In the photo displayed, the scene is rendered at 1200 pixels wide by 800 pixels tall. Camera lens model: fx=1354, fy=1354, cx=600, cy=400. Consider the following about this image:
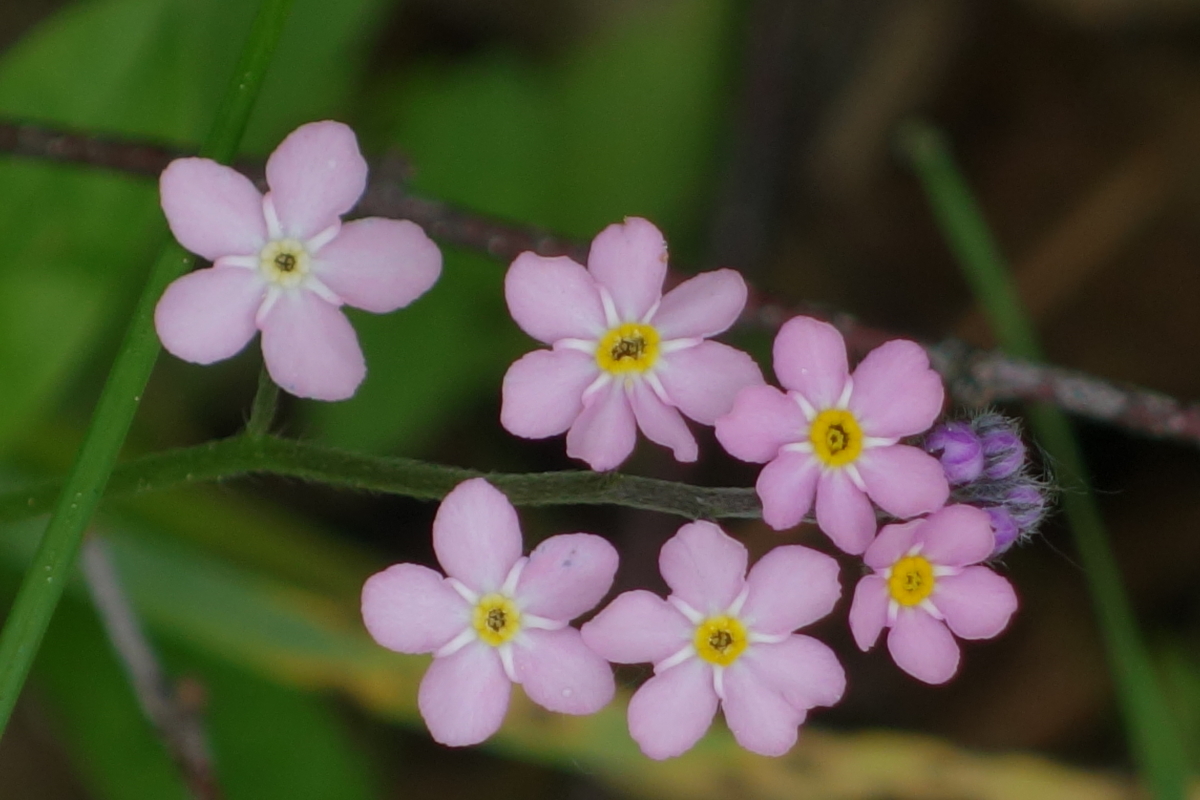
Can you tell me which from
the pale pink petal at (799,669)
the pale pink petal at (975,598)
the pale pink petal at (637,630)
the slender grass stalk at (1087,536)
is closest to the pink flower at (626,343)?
the pale pink petal at (637,630)

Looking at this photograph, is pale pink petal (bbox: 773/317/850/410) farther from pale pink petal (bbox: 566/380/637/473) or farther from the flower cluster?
pale pink petal (bbox: 566/380/637/473)

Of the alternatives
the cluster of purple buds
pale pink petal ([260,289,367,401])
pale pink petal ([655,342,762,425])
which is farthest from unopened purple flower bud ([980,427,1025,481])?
pale pink petal ([260,289,367,401])

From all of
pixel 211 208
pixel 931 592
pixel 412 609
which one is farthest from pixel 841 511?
pixel 211 208

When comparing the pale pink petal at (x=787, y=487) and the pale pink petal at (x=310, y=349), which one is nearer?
the pale pink petal at (x=787, y=487)

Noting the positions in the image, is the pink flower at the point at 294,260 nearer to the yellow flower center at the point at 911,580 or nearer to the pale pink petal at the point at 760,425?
the pale pink petal at the point at 760,425

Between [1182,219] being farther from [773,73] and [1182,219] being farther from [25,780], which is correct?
[25,780]

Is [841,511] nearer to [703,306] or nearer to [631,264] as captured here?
[703,306]
